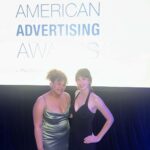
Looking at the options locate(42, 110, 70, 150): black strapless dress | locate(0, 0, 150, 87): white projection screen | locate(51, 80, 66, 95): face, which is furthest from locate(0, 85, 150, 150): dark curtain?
locate(42, 110, 70, 150): black strapless dress

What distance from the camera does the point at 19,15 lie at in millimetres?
3311

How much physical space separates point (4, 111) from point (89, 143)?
99 cm

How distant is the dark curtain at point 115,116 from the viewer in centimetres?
333

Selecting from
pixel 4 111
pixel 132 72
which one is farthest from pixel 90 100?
pixel 4 111

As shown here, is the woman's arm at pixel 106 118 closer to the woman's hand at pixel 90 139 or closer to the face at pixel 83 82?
the woman's hand at pixel 90 139

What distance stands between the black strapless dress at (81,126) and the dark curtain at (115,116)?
0.40 m

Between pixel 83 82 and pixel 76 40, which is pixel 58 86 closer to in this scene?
pixel 83 82

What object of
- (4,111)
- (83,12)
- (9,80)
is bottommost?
(4,111)

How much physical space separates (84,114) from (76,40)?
2.36 ft

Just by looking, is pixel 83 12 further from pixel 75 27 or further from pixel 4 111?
pixel 4 111

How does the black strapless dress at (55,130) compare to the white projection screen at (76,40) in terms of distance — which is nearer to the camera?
the black strapless dress at (55,130)

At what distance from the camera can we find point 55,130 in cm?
303

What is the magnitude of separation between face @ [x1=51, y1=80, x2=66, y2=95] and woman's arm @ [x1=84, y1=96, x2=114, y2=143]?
0.30 metres

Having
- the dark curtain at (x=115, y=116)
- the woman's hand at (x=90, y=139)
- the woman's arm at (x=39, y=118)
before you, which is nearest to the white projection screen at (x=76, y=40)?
the dark curtain at (x=115, y=116)
